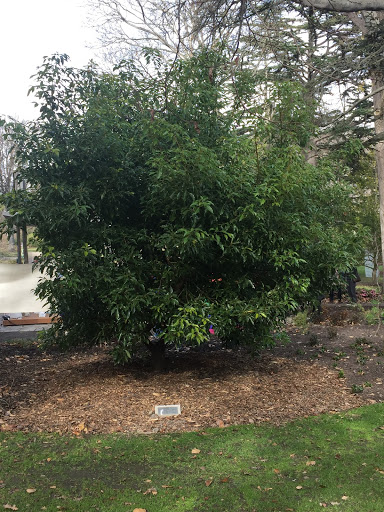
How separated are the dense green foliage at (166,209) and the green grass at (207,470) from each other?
1292mm

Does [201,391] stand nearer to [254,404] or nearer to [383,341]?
[254,404]

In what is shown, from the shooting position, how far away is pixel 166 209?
612cm

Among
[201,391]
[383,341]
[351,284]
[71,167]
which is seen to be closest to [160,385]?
[201,391]

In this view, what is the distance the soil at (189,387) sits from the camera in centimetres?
567

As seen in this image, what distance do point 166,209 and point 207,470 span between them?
2.81 m

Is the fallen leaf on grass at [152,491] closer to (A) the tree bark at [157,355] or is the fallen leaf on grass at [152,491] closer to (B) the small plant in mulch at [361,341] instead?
(A) the tree bark at [157,355]

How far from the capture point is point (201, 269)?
6.78m

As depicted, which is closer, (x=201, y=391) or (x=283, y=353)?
(x=201, y=391)

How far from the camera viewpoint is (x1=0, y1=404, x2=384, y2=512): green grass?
12.8 ft

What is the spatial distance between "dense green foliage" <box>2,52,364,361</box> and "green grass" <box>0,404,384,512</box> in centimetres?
129

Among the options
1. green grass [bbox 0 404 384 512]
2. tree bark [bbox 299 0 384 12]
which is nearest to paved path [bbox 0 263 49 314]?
green grass [bbox 0 404 384 512]

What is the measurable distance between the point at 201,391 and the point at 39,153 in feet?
10.7

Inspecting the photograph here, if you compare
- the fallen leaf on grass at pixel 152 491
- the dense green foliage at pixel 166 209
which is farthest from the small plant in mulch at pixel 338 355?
the fallen leaf on grass at pixel 152 491

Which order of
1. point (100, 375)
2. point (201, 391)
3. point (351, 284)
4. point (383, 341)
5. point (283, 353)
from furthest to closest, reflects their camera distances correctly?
point (351, 284) → point (383, 341) → point (283, 353) → point (100, 375) → point (201, 391)
